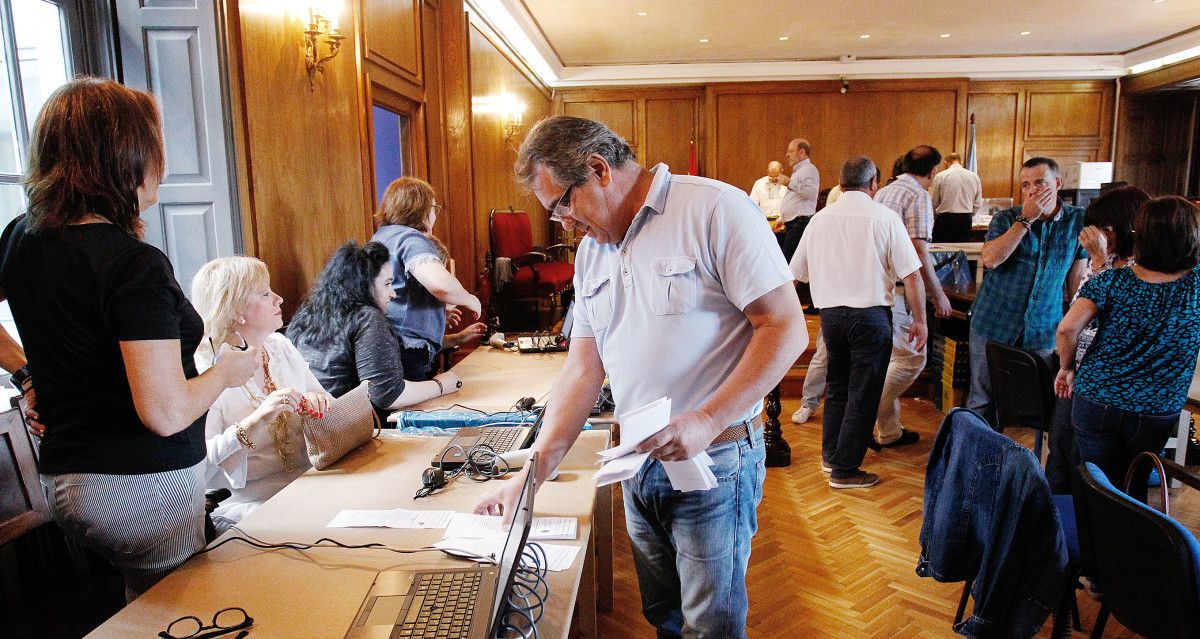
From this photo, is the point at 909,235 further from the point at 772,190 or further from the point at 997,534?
the point at 772,190

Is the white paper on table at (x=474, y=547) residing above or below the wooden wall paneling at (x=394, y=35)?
below

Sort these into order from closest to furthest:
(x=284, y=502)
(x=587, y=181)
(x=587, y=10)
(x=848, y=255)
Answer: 1. (x=587, y=181)
2. (x=284, y=502)
3. (x=848, y=255)
4. (x=587, y=10)

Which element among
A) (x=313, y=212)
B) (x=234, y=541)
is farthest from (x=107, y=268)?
(x=313, y=212)

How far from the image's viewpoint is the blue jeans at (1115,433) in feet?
7.86

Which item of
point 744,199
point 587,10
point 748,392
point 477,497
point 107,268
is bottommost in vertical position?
point 477,497

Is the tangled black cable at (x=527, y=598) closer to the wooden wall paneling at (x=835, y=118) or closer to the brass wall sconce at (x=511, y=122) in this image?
the brass wall sconce at (x=511, y=122)

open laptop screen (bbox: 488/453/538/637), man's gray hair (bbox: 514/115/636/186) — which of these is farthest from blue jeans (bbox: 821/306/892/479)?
open laptop screen (bbox: 488/453/538/637)

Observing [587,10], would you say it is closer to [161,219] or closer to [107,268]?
[161,219]

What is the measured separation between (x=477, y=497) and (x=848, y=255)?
2.30 m

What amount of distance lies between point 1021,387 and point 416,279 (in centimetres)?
252

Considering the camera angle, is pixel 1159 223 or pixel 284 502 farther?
pixel 1159 223

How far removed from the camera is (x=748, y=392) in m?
1.41

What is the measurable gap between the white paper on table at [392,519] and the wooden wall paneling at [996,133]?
36.3 ft

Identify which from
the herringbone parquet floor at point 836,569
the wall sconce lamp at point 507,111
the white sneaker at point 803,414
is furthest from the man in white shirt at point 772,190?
the herringbone parquet floor at point 836,569
